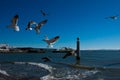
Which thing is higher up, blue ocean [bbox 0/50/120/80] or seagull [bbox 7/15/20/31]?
seagull [bbox 7/15/20/31]

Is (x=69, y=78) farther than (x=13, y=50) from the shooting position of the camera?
No

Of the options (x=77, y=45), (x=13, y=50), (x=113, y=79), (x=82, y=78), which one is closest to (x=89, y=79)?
(x=82, y=78)

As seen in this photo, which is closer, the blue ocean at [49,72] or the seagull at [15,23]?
the seagull at [15,23]

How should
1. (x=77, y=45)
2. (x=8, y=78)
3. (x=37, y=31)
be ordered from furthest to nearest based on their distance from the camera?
(x=77, y=45) < (x=8, y=78) < (x=37, y=31)

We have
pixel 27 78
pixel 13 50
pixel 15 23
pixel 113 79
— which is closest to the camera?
pixel 15 23

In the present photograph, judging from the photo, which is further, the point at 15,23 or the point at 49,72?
the point at 49,72

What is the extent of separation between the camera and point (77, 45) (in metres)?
44.1

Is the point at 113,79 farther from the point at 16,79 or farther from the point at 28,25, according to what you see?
the point at 28,25

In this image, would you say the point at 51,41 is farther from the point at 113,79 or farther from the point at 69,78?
the point at 113,79

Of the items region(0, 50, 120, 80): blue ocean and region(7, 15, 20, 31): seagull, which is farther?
region(0, 50, 120, 80): blue ocean

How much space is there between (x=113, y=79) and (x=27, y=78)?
798 centimetres

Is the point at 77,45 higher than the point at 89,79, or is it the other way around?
the point at 77,45

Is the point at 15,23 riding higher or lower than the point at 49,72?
higher

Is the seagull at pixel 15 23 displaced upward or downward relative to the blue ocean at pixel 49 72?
upward
